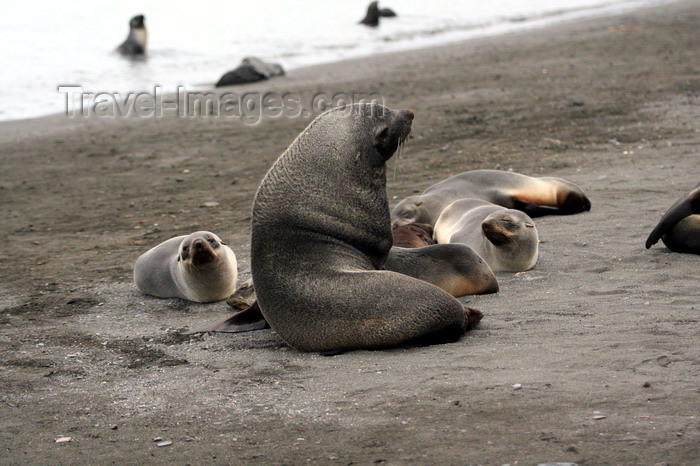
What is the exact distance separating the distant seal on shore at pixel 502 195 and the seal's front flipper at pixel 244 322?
7.57 feet

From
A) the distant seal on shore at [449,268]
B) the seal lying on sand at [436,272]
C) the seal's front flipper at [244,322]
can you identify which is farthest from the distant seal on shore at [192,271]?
the distant seal on shore at [449,268]

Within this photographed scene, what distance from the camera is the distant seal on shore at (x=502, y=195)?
744cm

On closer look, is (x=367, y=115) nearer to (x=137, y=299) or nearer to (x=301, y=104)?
(x=137, y=299)

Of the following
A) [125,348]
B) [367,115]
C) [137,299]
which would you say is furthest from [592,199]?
[125,348]

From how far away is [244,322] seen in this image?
5270mm

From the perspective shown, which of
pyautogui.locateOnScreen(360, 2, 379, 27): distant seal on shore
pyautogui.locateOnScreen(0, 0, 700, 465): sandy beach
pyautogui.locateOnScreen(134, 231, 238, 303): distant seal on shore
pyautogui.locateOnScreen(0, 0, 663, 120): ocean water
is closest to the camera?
pyautogui.locateOnScreen(0, 0, 700, 465): sandy beach

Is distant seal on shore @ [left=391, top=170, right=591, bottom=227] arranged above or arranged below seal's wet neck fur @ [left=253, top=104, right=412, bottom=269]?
below

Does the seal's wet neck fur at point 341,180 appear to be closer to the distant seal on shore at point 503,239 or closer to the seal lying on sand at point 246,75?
the distant seal on shore at point 503,239

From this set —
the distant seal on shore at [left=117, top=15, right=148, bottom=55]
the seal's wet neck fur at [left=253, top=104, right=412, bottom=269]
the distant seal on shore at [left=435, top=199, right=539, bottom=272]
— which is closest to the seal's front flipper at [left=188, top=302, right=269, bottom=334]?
the seal's wet neck fur at [left=253, top=104, right=412, bottom=269]

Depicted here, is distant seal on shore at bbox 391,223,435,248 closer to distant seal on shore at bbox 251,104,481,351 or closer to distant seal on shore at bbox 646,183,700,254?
distant seal on shore at bbox 251,104,481,351

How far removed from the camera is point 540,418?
135 inches

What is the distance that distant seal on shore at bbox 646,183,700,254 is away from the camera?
5961 millimetres

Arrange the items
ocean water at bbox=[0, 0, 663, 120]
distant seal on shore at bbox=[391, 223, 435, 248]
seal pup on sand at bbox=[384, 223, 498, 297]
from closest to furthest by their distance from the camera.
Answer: seal pup on sand at bbox=[384, 223, 498, 297]
distant seal on shore at bbox=[391, 223, 435, 248]
ocean water at bbox=[0, 0, 663, 120]

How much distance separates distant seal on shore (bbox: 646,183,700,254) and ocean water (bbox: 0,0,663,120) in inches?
437
